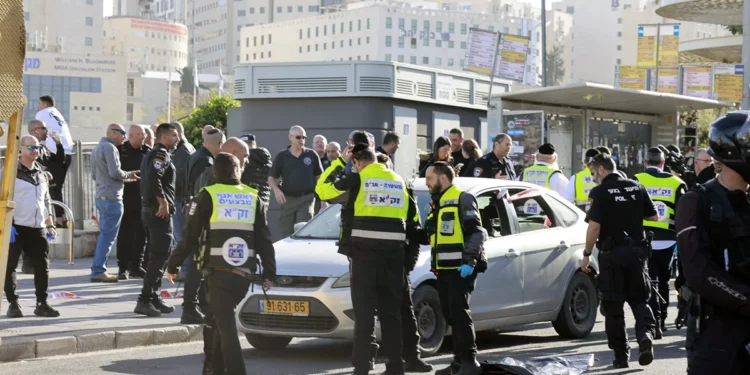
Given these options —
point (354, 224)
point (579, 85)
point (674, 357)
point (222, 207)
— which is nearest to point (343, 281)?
point (354, 224)

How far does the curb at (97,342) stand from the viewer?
10273mm

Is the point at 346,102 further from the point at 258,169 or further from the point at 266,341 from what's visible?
the point at 266,341

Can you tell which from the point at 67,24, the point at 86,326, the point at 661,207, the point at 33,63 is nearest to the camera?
the point at 86,326

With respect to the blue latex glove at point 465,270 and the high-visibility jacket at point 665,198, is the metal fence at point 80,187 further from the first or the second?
the blue latex glove at point 465,270

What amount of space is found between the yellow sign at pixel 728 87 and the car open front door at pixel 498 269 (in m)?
31.6

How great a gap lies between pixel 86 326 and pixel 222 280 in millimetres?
3500

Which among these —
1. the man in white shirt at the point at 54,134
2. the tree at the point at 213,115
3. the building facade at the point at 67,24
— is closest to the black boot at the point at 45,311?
the man in white shirt at the point at 54,134

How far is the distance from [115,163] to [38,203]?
2823 millimetres

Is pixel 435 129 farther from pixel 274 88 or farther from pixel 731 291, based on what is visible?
pixel 731 291

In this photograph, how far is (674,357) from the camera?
11031 millimetres

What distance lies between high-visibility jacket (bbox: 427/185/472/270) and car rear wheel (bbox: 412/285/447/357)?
863 mm

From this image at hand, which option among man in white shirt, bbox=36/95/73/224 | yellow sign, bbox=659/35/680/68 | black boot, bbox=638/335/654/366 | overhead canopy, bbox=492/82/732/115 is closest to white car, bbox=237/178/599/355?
black boot, bbox=638/335/654/366

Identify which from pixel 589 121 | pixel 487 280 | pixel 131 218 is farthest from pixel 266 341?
pixel 589 121

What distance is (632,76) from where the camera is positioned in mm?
54000
